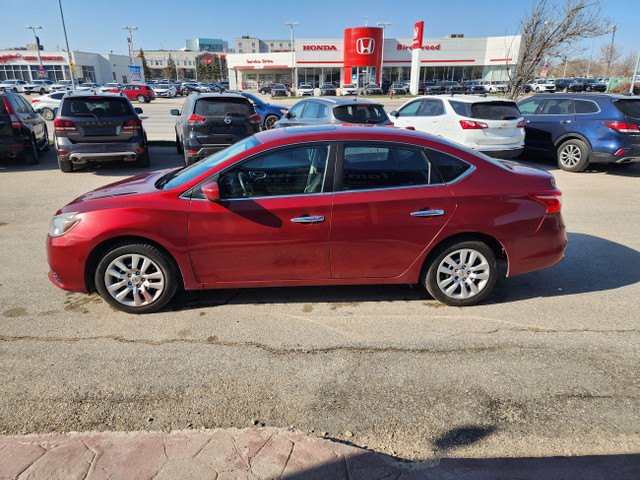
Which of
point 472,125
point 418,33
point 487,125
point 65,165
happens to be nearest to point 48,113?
point 65,165

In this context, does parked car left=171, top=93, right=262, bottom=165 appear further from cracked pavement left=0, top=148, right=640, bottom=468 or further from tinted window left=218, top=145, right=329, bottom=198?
tinted window left=218, top=145, right=329, bottom=198

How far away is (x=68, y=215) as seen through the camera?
3928 mm

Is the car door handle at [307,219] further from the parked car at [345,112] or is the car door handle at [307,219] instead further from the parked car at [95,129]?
the parked car at [95,129]

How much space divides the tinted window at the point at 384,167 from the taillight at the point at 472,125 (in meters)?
6.67

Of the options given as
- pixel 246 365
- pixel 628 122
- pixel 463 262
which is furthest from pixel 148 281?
pixel 628 122

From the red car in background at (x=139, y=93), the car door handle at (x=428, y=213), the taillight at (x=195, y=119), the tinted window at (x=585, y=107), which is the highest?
the red car in background at (x=139, y=93)

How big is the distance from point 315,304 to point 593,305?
265 cm

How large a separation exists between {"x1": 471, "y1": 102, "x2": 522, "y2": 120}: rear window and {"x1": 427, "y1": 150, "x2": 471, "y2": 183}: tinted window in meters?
6.72

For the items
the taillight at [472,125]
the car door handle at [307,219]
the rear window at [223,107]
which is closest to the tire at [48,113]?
the rear window at [223,107]

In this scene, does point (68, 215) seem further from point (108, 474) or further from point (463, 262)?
point (463, 262)

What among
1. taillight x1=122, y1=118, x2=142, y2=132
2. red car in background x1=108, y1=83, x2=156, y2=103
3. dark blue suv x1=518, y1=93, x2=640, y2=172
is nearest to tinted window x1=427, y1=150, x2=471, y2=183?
dark blue suv x1=518, y1=93, x2=640, y2=172

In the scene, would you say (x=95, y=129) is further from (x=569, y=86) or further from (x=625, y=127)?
(x=569, y=86)

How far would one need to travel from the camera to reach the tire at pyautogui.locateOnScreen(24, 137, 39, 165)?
36.5 ft

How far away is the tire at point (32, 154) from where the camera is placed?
11.1m
